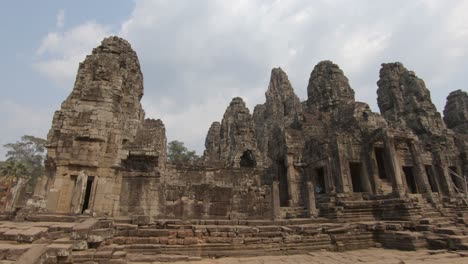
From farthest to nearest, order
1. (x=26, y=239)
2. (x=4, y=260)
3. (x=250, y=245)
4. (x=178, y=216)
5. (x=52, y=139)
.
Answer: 1. (x=178, y=216)
2. (x=52, y=139)
3. (x=250, y=245)
4. (x=26, y=239)
5. (x=4, y=260)

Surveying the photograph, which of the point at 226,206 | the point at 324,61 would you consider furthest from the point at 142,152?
the point at 324,61

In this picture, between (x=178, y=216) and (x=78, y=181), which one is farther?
(x=178, y=216)

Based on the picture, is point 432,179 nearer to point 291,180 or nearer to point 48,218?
point 291,180

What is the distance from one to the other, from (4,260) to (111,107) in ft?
24.4

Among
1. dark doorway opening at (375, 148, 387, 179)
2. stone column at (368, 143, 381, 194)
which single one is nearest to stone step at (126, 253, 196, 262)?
stone column at (368, 143, 381, 194)

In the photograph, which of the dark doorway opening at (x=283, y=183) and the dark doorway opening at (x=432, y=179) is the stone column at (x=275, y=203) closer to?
the dark doorway opening at (x=283, y=183)

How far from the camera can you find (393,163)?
52.8 ft

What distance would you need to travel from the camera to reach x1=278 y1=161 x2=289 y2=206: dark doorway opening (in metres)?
18.5

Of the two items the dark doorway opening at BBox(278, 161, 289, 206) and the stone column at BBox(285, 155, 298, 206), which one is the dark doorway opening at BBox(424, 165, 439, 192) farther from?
the dark doorway opening at BBox(278, 161, 289, 206)

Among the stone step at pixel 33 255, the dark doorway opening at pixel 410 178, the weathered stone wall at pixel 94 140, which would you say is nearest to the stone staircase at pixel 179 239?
the stone step at pixel 33 255

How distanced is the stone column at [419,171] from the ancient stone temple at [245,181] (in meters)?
0.08

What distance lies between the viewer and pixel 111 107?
1043 cm

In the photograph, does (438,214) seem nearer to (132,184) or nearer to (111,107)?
(132,184)

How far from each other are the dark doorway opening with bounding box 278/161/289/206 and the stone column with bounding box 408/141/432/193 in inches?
338
